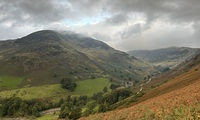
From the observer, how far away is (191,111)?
97.9ft

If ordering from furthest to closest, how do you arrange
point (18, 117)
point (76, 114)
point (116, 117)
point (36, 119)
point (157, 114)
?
point (18, 117), point (36, 119), point (76, 114), point (116, 117), point (157, 114)

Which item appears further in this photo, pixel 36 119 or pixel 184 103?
pixel 36 119

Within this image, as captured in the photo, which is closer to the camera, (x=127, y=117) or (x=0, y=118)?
(x=127, y=117)

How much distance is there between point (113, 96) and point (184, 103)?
151 meters

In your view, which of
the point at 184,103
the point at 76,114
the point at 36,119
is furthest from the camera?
the point at 36,119

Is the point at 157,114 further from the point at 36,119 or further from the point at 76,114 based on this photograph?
the point at 36,119

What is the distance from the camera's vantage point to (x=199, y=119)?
25.3 metres

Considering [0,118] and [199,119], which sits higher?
[199,119]

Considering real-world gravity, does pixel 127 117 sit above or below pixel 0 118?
above

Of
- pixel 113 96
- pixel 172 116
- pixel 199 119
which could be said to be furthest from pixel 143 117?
pixel 113 96

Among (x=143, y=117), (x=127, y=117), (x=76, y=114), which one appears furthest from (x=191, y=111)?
(x=76, y=114)

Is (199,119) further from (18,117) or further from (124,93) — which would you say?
(18,117)

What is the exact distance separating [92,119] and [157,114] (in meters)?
12.8

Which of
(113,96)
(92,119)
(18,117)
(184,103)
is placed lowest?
(18,117)
